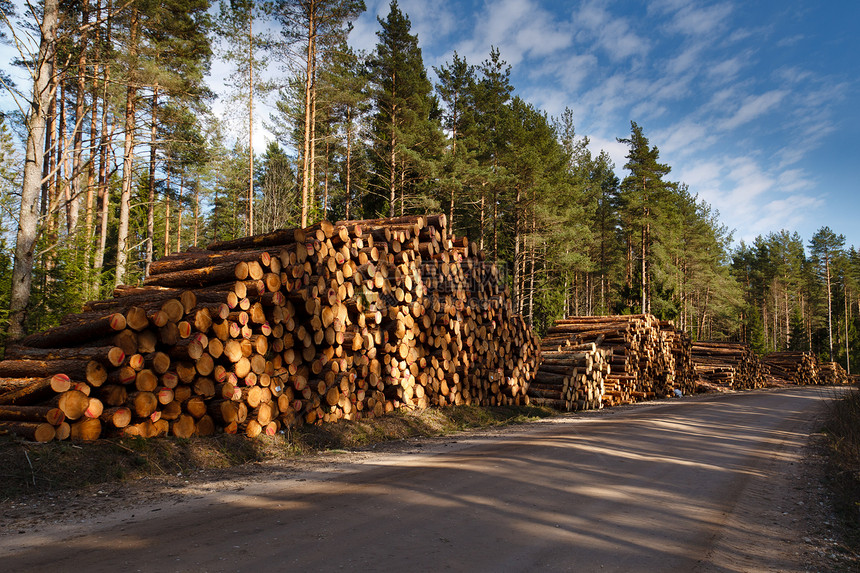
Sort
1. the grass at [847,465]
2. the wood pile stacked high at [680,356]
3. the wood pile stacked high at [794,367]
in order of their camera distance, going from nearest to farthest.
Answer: the grass at [847,465] < the wood pile stacked high at [680,356] < the wood pile stacked high at [794,367]

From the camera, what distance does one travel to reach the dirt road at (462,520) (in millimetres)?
3342

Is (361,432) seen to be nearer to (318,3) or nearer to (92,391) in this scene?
(92,391)

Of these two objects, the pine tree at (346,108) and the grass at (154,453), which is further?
the pine tree at (346,108)

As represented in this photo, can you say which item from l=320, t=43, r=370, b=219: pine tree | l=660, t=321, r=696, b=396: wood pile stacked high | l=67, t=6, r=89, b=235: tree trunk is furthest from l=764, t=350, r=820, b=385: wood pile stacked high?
l=67, t=6, r=89, b=235: tree trunk

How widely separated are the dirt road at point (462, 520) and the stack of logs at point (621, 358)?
7275 mm

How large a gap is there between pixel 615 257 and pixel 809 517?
4728cm

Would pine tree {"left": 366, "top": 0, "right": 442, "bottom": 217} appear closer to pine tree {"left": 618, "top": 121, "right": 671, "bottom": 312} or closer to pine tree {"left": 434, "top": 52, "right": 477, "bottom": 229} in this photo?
pine tree {"left": 434, "top": 52, "right": 477, "bottom": 229}

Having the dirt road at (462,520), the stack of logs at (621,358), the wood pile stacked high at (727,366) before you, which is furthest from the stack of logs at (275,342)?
the wood pile stacked high at (727,366)

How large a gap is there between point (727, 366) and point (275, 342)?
26.1 metres

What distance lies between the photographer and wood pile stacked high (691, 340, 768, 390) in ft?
85.7

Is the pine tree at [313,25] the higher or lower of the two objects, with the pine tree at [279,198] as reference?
higher

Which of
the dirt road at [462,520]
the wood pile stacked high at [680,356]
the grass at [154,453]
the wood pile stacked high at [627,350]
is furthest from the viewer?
the wood pile stacked high at [680,356]

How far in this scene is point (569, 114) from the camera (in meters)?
46.0

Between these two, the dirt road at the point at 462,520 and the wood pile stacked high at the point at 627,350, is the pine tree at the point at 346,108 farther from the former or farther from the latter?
the dirt road at the point at 462,520
